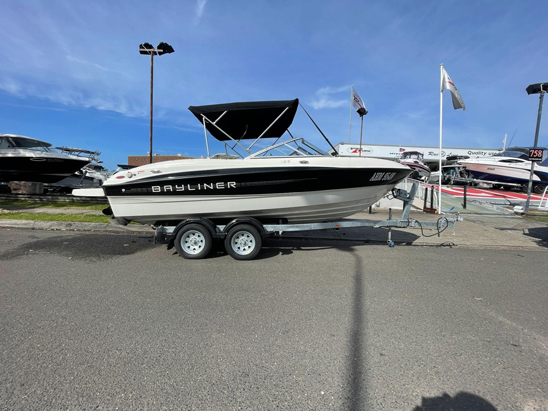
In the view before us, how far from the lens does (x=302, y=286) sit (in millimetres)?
3859

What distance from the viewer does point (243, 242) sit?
5.05m

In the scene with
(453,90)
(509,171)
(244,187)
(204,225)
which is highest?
(453,90)

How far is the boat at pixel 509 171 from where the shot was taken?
16.3 meters

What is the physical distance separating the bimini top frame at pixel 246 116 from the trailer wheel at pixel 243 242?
157cm

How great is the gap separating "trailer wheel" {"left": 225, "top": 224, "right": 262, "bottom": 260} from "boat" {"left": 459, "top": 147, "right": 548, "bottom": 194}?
18.0m

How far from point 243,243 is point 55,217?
6.42 m

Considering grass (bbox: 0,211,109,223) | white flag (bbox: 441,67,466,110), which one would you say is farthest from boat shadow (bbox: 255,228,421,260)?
white flag (bbox: 441,67,466,110)

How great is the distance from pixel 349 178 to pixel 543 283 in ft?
10.5

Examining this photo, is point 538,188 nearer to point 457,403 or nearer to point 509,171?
point 509,171

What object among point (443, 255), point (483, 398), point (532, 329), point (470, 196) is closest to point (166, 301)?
point (483, 398)

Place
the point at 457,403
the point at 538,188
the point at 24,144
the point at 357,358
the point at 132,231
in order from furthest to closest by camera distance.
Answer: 1. the point at 538,188
2. the point at 24,144
3. the point at 132,231
4. the point at 357,358
5. the point at 457,403

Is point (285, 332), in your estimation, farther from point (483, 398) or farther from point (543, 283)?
point (543, 283)

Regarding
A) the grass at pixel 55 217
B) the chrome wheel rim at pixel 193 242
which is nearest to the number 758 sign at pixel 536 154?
the chrome wheel rim at pixel 193 242

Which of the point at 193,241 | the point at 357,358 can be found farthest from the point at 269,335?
the point at 193,241
